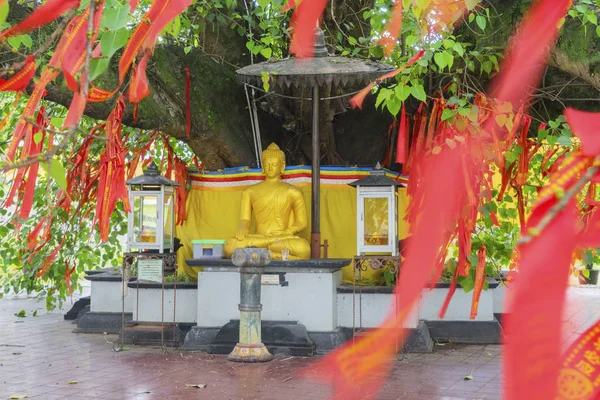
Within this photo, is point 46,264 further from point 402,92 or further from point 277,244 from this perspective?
point 402,92

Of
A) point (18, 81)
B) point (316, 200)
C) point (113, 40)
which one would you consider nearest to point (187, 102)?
point (316, 200)

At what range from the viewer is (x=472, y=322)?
8.27 m

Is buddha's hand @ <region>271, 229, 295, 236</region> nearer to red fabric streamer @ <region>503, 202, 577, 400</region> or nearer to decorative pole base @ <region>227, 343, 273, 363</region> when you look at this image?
decorative pole base @ <region>227, 343, 273, 363</region>

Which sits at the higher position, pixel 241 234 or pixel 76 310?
pixel 241 234

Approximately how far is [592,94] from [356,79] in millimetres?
2379

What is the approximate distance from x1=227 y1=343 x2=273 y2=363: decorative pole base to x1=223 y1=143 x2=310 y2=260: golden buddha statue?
177cm

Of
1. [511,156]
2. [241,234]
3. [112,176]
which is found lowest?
[241,234]

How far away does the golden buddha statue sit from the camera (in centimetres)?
850

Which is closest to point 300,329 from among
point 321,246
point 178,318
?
point 321,246

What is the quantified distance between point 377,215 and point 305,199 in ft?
4.64

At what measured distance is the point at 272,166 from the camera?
862 cm

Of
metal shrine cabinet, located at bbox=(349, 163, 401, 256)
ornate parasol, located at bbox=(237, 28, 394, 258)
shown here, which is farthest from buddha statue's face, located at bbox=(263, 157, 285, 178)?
metal shrine cabinet, located at bbox=(349, 163, 401, 256)

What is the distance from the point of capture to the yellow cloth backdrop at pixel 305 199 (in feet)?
29.2

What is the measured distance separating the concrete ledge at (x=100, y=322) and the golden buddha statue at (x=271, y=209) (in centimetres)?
165
